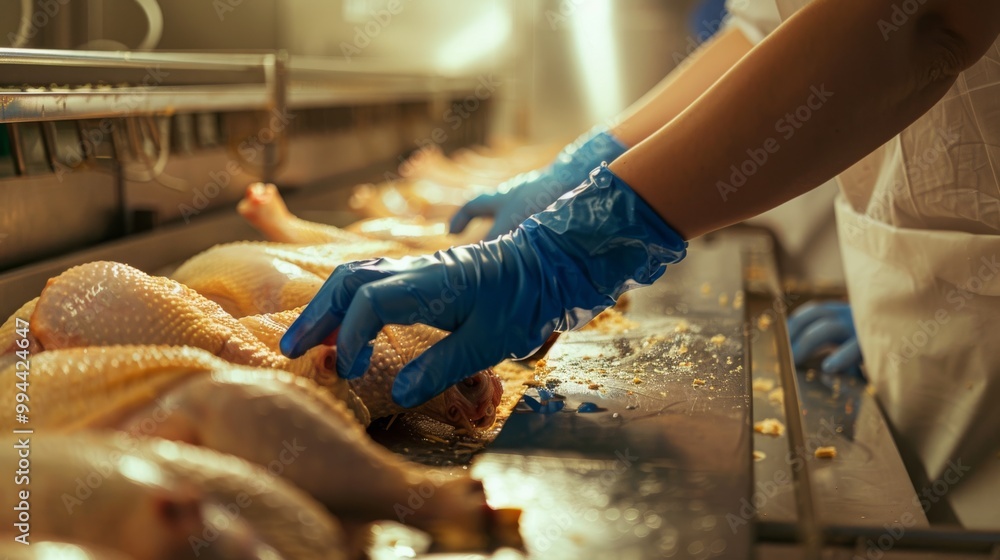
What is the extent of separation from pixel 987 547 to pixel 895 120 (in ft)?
2.01

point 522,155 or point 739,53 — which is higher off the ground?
point 739,53

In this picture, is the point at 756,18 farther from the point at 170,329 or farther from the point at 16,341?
the point at 16,341

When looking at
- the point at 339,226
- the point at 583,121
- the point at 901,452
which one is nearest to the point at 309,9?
the point at 583,121

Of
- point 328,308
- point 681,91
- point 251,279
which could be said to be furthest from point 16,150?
point 681,91

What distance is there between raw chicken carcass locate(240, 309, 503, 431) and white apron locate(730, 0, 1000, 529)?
3.63ft

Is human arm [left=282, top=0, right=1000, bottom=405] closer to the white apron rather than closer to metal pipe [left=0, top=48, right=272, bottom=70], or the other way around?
the white apron

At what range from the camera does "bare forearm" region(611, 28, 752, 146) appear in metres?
2.44

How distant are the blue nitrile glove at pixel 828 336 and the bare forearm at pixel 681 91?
2.88 feet

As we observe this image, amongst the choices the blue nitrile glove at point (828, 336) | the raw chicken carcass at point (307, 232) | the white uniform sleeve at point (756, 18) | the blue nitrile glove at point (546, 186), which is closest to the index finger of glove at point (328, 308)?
the raw chicken carcass at point (307, 232)

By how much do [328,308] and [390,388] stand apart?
215mm

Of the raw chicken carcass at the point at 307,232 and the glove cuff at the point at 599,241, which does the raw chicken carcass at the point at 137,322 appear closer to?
the glove cuff at the point at 599,241

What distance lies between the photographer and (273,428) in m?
1.05

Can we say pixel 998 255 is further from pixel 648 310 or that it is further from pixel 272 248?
pixel 272 248

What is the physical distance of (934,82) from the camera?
1329 millimetres
